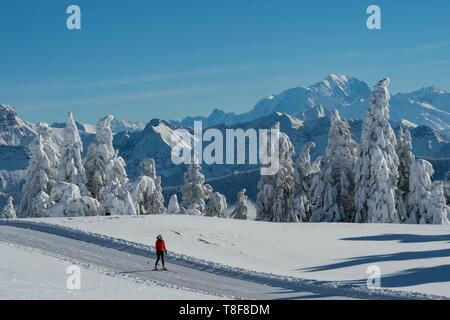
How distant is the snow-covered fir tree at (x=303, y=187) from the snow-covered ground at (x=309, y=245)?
13.4m

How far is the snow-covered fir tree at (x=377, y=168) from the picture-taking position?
50.6m

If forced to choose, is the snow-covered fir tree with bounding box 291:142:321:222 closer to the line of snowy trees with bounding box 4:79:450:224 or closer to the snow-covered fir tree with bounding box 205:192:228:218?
the line of snowy trees with bounding box 4:79:450:224

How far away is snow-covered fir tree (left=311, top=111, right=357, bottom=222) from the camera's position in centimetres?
5491

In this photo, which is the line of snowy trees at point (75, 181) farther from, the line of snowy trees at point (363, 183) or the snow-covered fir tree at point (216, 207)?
the line of snowy trees at point (363, 183)

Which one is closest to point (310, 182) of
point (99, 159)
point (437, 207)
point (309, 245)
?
point (437, 207)

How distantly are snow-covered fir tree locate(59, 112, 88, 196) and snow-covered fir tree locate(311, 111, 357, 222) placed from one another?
2230 cm

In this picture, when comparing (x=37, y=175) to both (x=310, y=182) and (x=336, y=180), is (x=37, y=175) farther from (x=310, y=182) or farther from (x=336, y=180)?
(x=336, y=180)

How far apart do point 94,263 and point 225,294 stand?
300 inches

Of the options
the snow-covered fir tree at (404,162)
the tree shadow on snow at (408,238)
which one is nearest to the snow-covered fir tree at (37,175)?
the tree shadow on snow at (408,238)

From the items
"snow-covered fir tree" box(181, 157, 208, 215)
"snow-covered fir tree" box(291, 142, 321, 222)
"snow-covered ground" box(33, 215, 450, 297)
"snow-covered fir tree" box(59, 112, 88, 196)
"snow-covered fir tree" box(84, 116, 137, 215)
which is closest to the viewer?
"snow-covered ground" box(33, 215, 450, 297)

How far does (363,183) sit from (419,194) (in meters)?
5.61

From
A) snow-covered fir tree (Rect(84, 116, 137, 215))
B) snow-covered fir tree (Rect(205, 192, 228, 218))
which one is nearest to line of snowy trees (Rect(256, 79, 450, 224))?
snow-covered fir tree (Rect(205, 192, 228, 218))

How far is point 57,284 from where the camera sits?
22.3 meters

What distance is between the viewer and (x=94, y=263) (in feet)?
91.5
